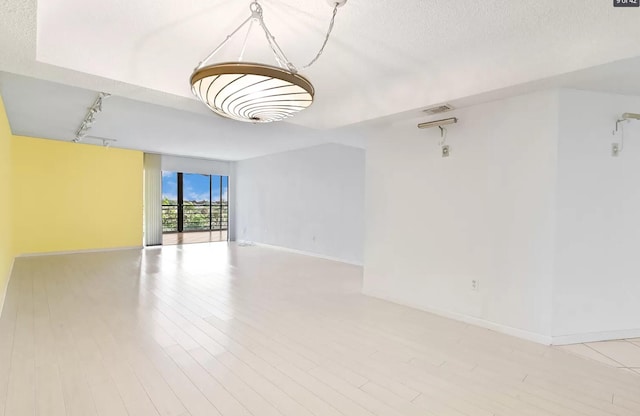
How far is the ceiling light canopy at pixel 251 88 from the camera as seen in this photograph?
129cm

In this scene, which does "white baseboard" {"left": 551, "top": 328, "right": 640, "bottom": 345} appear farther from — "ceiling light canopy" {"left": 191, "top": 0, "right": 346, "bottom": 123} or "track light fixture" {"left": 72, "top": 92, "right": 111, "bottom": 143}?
"track light fixture" {"left": 72, "top": 92, "right": 111, "bottom": 143}

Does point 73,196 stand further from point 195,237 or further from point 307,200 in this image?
point 307,200

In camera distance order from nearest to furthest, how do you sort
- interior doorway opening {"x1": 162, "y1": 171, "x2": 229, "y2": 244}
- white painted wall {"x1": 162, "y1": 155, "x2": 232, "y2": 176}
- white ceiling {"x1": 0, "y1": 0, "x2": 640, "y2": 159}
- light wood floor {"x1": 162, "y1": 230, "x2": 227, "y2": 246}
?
white ceiling {"x1": 0, "y1": 0, "x2": 640, "y2": 159}
white painted wall {"x1": 162, "y1": 155, "x2": 232, "y2": 176}
light wood floor {"x1": 162, "y1": 230, "x2": 227, "y2": 246}
interior doorway opening {"x1": 162, "y1": 171, "x2": 229, "y2": 244}

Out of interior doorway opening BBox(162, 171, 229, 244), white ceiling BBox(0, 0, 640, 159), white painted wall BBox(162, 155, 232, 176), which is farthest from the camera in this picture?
interior doorway opening BBox(162, 171, 229, 244)

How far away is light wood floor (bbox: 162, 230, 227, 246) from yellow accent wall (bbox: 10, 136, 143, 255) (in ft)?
6.01

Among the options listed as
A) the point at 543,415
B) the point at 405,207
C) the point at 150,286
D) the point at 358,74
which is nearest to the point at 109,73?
the point at 358,74

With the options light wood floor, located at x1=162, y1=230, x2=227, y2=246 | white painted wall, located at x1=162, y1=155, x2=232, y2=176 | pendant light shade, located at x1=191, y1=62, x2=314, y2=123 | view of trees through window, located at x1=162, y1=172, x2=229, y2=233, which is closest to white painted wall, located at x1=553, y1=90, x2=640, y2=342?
pendant light shade, located at x1=191, y1=62, x2=314, y2=123

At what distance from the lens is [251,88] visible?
4.65 ft

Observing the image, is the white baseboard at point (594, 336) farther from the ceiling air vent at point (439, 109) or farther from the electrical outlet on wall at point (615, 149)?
the ceiling air vent at point (439, 109)

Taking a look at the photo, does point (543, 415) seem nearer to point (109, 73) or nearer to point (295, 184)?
point (109, 73)

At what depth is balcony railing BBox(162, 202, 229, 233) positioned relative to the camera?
37.9 feet

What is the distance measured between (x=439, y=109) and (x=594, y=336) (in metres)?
2.50

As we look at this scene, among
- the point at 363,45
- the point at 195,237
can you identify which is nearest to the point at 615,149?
the point at 363,45

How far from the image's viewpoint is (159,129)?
532cm
